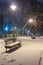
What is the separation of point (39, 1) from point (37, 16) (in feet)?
17.5

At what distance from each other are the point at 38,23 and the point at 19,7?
6.16 meters

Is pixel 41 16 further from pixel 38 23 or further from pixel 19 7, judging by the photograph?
pixel 19 7

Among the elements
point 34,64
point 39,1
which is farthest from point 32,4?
point 34,64

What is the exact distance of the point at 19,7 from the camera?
44750mm

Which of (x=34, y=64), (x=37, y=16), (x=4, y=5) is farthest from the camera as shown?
(x=4, y=5)

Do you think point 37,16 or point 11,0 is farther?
point 11,0

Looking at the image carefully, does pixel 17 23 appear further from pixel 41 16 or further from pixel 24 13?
pixel 41 16

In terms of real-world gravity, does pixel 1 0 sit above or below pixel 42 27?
above

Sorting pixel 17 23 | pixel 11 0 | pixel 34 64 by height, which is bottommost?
pixel 34 64

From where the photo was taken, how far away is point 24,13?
44.1m

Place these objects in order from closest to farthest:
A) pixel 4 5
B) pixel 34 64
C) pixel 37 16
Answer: pixel 34 64 < pixel 37 16 < pixel 4 5

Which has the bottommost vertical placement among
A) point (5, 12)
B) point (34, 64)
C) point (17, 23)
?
point (34, 64)

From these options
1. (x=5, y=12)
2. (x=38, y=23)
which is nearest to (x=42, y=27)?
(x=38, y=23)

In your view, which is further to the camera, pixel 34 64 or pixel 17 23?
pixel 17 23
